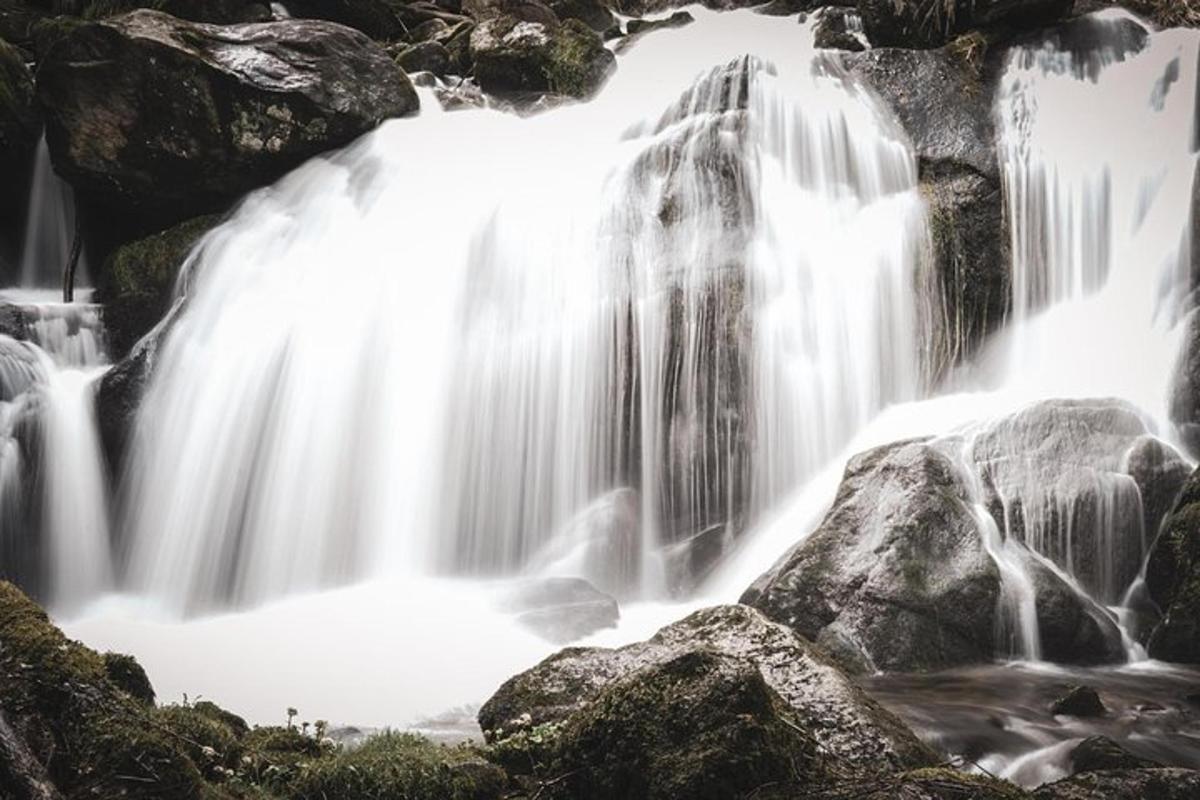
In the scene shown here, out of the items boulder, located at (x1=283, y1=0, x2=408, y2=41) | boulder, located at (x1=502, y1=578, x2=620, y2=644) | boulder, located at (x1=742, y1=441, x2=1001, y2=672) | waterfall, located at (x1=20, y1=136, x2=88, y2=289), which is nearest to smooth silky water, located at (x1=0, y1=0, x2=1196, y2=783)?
boulder, located at (x1=502, y1=578, x2=620, y2=644)

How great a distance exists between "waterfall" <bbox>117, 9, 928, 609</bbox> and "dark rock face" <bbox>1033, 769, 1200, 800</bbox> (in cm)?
515

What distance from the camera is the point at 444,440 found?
915 cm

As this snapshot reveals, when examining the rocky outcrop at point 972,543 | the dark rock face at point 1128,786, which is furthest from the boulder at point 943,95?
the dark rock face at point 1128,786

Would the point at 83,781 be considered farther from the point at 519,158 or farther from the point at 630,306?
the point at 519,158

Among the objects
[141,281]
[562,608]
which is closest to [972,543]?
[562,608]

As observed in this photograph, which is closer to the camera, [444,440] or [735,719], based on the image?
[735,719]

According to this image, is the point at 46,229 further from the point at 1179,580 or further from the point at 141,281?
the point at 1179,580

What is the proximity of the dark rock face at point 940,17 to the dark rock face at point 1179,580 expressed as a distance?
7.60 meters

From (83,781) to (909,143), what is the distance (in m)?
10.8

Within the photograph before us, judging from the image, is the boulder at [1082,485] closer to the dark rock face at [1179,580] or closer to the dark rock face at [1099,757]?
the dark rock face at [1179,580]

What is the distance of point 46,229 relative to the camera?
12.7 meters

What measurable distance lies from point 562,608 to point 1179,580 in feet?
15.4

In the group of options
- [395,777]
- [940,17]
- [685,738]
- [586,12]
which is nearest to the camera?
[685,738]

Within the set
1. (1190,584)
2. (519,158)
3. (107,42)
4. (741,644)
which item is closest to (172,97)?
(107,42)
